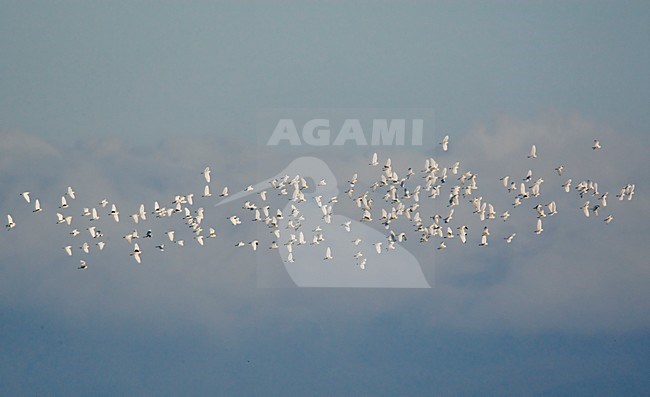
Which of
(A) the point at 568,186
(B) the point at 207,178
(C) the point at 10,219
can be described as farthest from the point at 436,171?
(C) the point at 10,219

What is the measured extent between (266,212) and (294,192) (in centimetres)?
230

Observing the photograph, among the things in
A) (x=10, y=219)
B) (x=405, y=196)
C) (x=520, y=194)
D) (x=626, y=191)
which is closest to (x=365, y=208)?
(x=405, y=196)

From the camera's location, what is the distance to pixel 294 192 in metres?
84.1

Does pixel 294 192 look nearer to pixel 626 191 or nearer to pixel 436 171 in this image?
pixel 436 171

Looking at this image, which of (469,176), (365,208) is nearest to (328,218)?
(365,208)

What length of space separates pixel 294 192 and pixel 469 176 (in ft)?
31.4

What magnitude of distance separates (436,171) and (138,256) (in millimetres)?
17223

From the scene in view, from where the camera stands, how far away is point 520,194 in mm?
85375

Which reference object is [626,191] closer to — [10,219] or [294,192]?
[294,192]

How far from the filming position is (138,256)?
286 feet

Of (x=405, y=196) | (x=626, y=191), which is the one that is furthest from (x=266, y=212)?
(x=626, y=191)

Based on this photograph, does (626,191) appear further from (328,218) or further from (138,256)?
(138,256)

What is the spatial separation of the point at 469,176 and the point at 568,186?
5407 millimetres

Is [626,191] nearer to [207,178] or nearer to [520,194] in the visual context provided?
[520,194]
